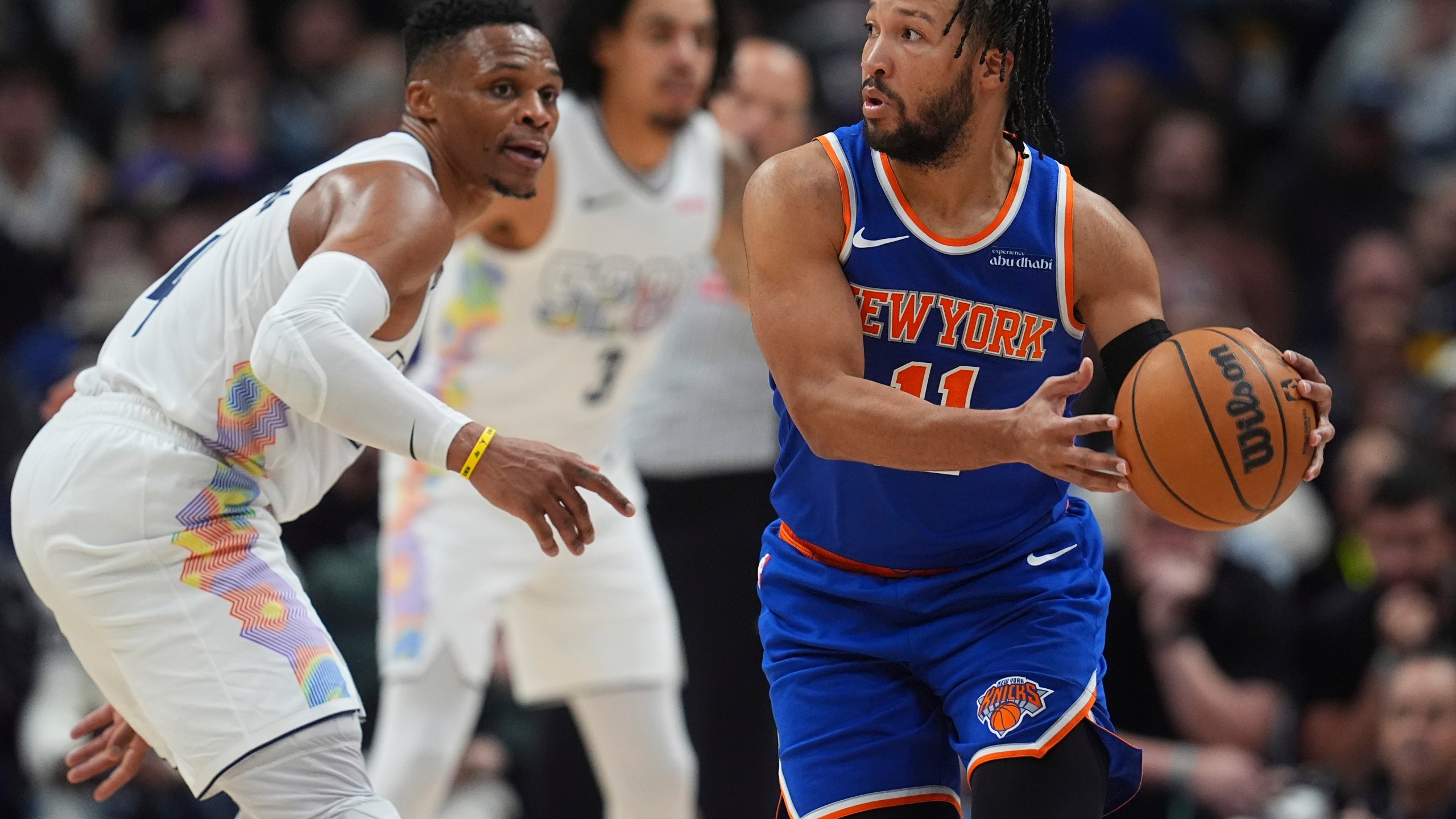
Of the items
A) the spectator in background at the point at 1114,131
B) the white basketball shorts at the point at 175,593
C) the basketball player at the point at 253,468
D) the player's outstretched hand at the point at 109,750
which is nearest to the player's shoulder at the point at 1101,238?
the basketball player at the point at 253,468

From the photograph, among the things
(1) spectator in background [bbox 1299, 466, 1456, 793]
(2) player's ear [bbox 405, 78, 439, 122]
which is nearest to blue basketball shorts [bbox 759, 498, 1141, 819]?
(2) player's ear [bbox 405, 78, 439, 122]

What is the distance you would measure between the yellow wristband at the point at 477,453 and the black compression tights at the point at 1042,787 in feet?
3.42

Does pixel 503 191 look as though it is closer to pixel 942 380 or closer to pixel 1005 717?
pixel 942 380

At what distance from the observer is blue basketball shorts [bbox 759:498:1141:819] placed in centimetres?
354

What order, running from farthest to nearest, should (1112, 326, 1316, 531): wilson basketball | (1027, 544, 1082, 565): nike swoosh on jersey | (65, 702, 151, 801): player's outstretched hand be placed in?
(65, 702, 151, 801): player's outstretched hand → (1027, 544, 1082, 565): nike swoosh on jersey → (1112, 326, 1316, 531): wilson basketball

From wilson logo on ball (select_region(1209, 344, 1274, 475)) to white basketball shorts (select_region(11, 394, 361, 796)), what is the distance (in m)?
1.79

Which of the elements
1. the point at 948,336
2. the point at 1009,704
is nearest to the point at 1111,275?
the point at 948,336

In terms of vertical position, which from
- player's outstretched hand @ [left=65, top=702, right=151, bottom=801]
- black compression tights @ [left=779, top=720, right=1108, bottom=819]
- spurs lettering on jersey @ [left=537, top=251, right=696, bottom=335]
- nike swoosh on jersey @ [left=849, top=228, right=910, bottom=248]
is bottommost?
player's outstretched hand @ [left=65, top=702, right=151, bottom=801]

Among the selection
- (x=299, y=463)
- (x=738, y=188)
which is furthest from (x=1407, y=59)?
(x=299, y=463)

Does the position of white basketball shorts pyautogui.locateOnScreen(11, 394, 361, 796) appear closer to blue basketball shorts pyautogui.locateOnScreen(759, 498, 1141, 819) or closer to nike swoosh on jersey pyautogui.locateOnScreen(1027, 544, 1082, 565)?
blue basketball shorts pyautogui.locateOnScreen(759, 498, 1141, 819)

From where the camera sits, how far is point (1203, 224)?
31.6 ft

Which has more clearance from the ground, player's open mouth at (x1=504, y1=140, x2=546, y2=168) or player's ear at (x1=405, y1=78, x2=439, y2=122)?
player's ear at (x1=405, y1=78, x2=439, y2=122)

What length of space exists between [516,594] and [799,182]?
7.27ft

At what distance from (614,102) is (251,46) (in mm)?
6996
